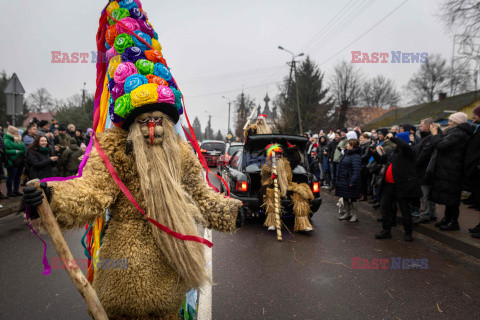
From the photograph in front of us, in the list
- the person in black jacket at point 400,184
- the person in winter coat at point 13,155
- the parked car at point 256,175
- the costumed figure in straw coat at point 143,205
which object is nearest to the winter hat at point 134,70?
the costumed figure in straw coat at point 143,205

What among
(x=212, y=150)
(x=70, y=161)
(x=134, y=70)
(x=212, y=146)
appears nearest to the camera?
(x=134, y=70)

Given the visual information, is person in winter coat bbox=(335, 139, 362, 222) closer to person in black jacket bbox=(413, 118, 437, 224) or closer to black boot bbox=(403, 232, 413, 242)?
person in black jacket bbox=(413, 118, 437, 224)

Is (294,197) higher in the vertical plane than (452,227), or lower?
higher

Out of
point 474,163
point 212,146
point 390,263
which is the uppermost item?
point 212,146

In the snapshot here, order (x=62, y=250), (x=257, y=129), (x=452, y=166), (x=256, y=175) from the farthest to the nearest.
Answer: (x=257, y=129) < (x=256, y=175) < (x=452, y=166) < (x=62, y=250)

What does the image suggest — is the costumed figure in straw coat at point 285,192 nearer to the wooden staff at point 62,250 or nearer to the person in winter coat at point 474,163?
the person in winter coat at point 474,163

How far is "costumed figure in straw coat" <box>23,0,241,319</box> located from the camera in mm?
1742

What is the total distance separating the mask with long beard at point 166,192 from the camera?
5.87 feet

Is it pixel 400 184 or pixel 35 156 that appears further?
pixel 35 156

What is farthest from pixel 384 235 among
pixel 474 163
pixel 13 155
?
pixel 13 155

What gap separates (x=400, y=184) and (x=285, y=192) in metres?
1.96

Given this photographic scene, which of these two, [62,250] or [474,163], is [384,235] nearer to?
[474,163]

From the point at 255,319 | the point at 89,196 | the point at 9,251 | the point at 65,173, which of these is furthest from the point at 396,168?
the point at 65,173

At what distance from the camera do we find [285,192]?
570cm
